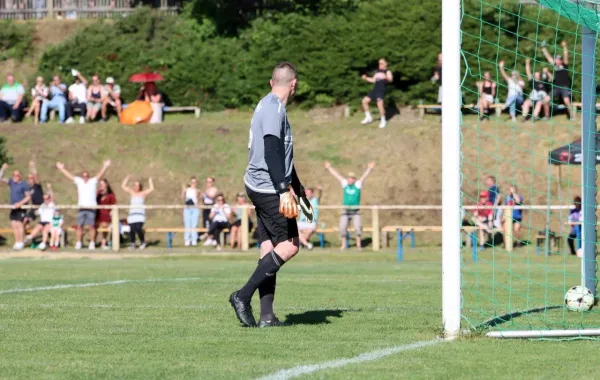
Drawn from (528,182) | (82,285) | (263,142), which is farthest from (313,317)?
(528,182)

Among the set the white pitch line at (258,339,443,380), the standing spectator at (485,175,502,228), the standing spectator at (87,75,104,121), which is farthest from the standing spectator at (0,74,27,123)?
the white pitch line at (258,339,443,380)

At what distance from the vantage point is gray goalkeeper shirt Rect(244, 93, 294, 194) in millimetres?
9500

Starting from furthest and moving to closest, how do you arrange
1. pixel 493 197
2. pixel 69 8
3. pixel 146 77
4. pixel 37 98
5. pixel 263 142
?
pixel 69 8
pixel 37 98
pixel 146 77
pixel 493 197
pixel 263 142

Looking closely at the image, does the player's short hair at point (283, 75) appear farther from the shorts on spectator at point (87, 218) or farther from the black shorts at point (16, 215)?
the black shorts at point (16, 215)

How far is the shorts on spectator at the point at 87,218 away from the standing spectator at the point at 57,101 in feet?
32.7

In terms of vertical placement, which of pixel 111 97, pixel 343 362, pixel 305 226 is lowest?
pixel 343 362

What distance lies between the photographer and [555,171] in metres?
32.4

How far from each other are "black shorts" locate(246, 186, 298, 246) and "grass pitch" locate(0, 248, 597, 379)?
0.73m

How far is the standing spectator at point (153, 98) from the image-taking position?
38688 millimetres

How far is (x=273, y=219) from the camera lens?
9.72 metres

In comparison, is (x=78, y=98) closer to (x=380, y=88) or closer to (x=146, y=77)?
(x=146, y=77)

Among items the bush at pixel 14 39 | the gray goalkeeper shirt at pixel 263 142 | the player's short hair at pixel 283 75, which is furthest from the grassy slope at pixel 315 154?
the gray goalkeeper shirt at pixel 263 142

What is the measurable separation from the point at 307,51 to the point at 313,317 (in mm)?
30124

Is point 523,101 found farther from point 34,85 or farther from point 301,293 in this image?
point 301,293
